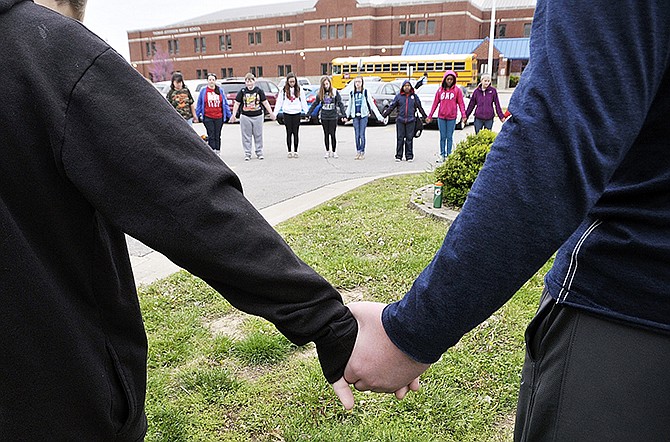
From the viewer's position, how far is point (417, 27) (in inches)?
2156

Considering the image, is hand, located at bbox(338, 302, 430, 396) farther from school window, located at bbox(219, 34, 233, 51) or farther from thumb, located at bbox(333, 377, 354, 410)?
school window, located at bbox(219, 34, 233, 51)

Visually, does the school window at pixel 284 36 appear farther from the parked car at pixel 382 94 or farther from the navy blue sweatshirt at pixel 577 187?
the navy blue sweatshirt at pixel 577 187

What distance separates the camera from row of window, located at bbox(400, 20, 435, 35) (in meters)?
54.3

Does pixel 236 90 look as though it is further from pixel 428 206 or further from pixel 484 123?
pixel 428 206

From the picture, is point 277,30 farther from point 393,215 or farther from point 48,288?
point 48,288

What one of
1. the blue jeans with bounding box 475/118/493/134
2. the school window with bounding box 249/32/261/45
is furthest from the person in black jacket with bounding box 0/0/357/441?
the school window with bounding box 249/32/261/45

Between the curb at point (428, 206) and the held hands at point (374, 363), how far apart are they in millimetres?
5016

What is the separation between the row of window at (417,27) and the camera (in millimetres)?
54312

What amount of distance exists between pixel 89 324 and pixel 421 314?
79 centimetres

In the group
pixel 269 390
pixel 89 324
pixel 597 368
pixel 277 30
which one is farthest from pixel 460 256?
pixel 277 30

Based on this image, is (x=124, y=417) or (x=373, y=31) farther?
(x=373, y=31)

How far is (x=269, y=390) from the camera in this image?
124 inches

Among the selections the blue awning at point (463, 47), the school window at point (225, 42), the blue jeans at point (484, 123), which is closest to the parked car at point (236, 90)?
the blue jeans at point (484, 123)

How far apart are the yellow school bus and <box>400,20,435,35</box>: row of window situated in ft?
69.9
